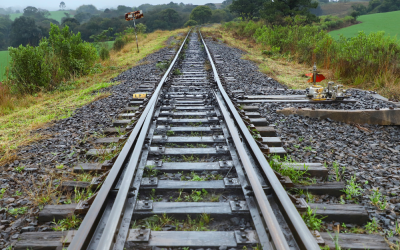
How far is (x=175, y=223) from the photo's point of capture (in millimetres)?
1948

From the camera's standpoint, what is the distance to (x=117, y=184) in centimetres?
226

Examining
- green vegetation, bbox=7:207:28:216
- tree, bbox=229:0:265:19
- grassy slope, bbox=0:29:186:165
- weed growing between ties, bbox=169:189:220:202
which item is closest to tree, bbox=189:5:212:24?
tree, bbox=229:0:265:19

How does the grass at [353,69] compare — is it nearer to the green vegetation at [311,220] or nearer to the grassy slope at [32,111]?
the green vegetation at [311,220]

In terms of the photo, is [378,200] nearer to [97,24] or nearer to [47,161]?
[47,161]

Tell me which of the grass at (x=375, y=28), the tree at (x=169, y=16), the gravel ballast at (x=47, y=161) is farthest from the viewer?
the tree at (x=169, y=16)

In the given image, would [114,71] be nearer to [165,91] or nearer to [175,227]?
[165,91]

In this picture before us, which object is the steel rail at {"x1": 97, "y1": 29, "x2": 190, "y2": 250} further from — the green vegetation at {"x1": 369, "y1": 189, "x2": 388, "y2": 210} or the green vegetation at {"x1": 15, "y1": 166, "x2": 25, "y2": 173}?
the green vegetation at {"x1": 369, "y1": 189, "x2": 388, "y2": 210}

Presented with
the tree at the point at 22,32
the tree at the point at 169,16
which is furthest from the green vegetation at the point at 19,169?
the tree at the point at 169,16

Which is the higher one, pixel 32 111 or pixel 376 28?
pixel 376 28

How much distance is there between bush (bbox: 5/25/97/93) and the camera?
6.96 m

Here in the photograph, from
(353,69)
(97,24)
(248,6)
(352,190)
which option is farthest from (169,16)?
(352,190)

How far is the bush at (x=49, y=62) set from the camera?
6.96 metres

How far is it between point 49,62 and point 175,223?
25.1 ft

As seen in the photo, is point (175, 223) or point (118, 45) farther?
point (118, 45)
